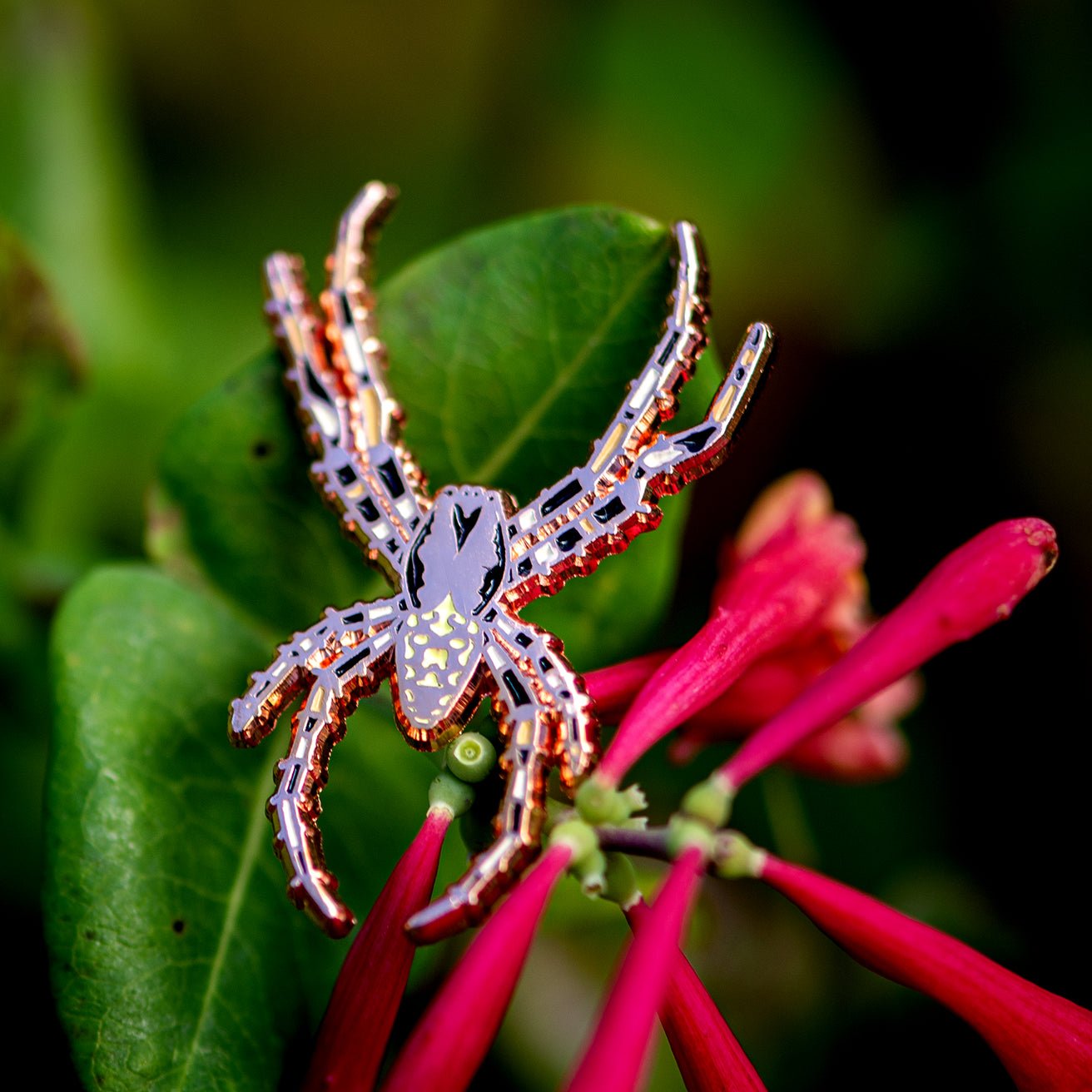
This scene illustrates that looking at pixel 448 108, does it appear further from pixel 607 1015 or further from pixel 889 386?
pixel 607 1015

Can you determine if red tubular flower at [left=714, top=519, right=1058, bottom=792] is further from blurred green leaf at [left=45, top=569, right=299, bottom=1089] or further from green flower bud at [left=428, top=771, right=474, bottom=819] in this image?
blurred green leaf at [left=45, top=569, right=299, bottom=1089]

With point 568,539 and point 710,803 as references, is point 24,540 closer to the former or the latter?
point 568,539

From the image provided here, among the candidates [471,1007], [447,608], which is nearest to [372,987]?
[471,1007]

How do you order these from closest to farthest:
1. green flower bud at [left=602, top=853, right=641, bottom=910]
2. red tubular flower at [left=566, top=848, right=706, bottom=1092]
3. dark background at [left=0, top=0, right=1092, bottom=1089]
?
red tubular flower at [left=566, top=848, right=706, bottom=1092] → green flower bud at [left=602, top=853, right=641, bottom=910] → dark background at [left=0, top=0, right=1092, bottom=1089]

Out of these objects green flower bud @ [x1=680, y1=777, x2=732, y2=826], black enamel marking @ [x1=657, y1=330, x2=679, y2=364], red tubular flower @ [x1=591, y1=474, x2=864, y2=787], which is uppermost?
black enamel marking @ [x1=657, y1=330, x2=679, y2=364]

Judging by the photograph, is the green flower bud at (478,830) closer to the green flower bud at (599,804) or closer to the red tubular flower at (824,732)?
the green flower bud at (599,804)

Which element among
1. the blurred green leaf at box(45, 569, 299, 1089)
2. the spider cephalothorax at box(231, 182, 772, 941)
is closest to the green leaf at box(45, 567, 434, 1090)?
the blurred green leaf at box(45, 569, 299, 1089)

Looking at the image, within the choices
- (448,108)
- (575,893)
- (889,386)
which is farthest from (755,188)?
(575,893)

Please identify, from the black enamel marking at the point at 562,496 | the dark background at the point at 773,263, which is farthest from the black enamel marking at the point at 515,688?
the dark background at the point at 773,263
